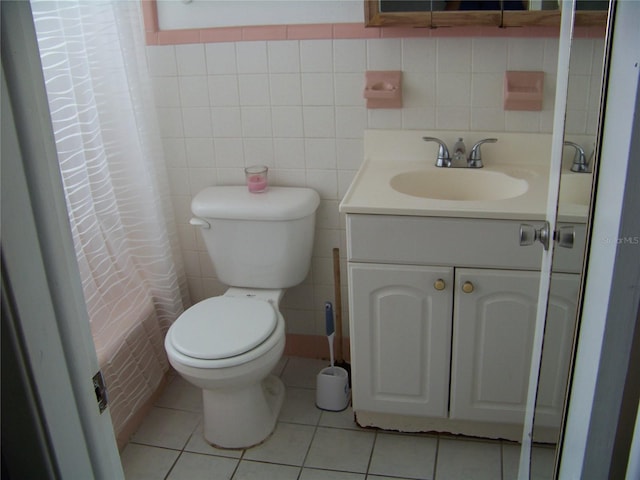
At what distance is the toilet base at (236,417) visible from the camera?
203 cm

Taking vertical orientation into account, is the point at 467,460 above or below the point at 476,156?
below

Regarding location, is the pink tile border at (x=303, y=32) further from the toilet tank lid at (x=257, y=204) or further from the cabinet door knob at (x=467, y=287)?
the cabinet door knob at (x=467, y=287)

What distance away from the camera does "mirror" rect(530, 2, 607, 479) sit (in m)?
0.71

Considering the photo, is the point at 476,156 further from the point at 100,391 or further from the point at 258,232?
the point at 100,391

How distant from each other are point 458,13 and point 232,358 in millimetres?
1256

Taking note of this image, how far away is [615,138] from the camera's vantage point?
58 centimetres

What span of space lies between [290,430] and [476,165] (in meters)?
1.11

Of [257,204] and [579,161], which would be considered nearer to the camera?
[579,161]

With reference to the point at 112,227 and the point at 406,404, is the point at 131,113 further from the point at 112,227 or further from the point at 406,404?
the point at 406,404

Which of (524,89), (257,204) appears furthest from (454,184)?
(257,204)

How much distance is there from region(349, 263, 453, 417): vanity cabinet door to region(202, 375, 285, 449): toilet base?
1.05 feet

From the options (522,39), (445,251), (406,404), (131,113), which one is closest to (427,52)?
(522,39)

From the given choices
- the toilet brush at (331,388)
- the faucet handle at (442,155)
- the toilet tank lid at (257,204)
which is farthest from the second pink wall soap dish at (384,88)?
the toilet brush at (331,388)

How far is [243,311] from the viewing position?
203cm
